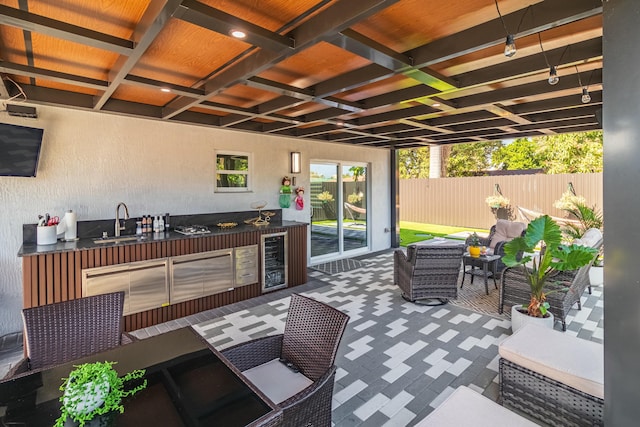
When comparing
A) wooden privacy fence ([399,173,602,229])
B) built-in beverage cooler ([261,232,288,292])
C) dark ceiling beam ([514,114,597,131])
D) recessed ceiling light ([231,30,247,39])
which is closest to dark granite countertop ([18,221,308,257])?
built-in beverage cooler ([261,232,288,292])

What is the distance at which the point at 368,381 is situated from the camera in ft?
9.60

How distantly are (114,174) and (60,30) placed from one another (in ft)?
8.95

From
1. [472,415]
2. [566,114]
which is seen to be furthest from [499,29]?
[566,114]

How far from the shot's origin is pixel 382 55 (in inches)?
99.1

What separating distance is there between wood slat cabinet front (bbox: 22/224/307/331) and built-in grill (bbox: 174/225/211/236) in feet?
0.56

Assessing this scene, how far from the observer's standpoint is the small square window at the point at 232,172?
Result: 5.64 metres

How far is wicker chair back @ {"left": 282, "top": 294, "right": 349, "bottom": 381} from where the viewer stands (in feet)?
6.52

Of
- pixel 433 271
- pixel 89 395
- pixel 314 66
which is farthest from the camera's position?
pixel 433 271

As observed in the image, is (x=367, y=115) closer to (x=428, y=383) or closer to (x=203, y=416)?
(x=428, y=383)

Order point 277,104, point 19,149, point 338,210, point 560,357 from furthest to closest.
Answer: point 338,210, point 277,104, point 19,149, point 560,357

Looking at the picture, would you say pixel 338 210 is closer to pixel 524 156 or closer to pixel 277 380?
pixel 277 380

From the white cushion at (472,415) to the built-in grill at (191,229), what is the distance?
147 inches

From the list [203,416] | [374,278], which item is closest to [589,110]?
[374,278]

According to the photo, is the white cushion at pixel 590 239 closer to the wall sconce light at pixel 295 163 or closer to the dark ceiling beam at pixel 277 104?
the dark ceiling beam at pixel 277 104
